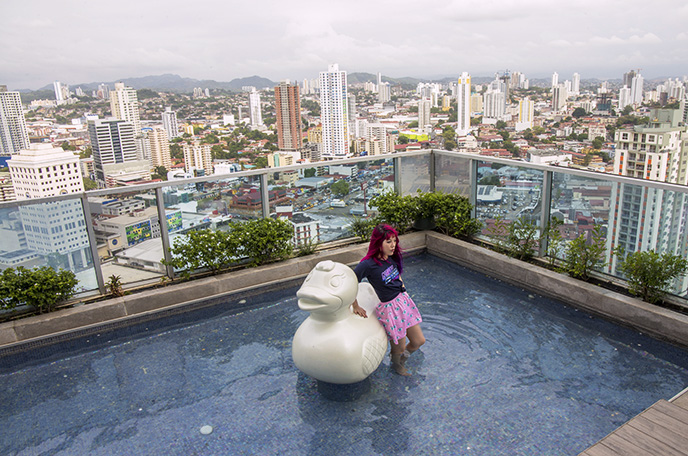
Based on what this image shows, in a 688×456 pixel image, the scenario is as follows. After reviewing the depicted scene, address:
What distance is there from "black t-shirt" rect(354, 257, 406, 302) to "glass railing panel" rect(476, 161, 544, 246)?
9.42 feet

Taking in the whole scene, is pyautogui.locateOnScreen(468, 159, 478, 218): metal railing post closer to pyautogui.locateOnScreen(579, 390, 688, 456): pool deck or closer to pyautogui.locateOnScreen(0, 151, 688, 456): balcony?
pyautogui.locateOnScreen(0, 151, 688, 456): balcony

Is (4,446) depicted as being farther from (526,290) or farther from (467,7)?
(467,7)

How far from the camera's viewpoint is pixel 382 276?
3609 millimetres

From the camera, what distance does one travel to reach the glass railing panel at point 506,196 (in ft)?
18.9

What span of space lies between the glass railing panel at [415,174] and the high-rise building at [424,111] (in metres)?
3.82

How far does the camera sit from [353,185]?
6633 millimetres

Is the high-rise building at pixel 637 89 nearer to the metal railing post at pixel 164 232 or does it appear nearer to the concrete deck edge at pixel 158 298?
the concrete deck edge at pixel 158 298

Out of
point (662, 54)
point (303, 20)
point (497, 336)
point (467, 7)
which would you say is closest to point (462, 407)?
point (497, 336)

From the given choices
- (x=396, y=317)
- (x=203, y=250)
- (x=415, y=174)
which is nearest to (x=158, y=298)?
(x=203, y=250)

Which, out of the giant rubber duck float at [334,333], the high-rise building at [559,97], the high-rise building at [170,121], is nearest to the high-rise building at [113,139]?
the high-rise building at [170,121]

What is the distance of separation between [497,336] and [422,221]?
278cm

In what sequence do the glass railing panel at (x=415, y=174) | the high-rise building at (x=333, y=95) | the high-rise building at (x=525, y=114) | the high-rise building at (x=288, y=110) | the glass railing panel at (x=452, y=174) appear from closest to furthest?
the glass railing panel at (x=452, y=174), the glass railing panel at (x=415, y=174), the high-rise building at (x=525, y=114), the high-rise building at (x=333, y=95), the high-rise building at (x=288, y=110)

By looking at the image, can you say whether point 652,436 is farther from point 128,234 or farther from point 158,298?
point 128,234

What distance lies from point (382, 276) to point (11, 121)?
1750cm
